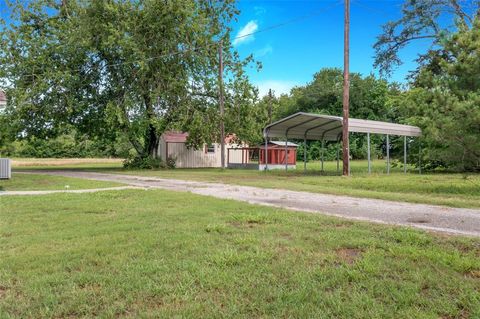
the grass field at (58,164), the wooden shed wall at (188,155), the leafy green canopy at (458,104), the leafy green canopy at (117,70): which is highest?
the leafy green canopy at (117,70)

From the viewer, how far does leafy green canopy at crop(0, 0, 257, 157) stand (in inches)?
868

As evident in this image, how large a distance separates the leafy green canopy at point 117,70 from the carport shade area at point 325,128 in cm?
288

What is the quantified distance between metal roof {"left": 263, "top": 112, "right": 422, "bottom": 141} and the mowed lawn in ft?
44.8

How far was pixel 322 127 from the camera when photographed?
22.6 metres

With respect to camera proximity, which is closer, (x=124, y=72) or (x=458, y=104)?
(x=458, y=104)

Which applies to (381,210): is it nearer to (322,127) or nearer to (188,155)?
(322,127)

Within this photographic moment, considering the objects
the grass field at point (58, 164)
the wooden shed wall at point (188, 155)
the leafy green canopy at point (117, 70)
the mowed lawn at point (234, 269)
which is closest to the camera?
the mowed lawn at point (234, 269)

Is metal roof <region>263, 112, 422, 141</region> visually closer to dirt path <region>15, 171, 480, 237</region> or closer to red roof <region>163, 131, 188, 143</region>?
dirt path <region>15, 171, 480, 237</region>

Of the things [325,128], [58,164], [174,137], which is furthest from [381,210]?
[58,164]

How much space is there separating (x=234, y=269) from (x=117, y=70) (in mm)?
21791

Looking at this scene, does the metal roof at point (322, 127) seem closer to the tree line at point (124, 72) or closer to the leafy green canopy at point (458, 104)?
the tree line at point (124, 72)

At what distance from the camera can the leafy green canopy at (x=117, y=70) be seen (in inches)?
868

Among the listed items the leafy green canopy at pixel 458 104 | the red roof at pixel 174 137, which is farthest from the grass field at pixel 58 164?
the leafy green canopy at pixel 458 104

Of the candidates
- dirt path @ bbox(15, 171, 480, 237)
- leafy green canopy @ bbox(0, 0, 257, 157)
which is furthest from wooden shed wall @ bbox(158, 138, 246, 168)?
dirt path @ bbox(15, 171, 480, 237)
